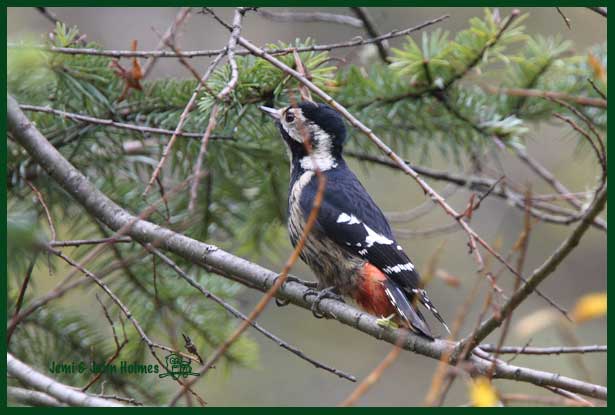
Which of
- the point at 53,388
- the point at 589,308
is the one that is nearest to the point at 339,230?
the point at 53,388

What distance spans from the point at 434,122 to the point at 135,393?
155 centimetres

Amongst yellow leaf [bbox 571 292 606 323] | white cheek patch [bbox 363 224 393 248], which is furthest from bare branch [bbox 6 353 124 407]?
white cheek patch [bbox 363 224 393 248]

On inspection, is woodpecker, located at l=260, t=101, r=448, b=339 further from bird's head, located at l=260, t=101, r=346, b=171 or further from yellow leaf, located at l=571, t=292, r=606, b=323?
yellow leaf, located at l=571, t=292, r=606, b=323

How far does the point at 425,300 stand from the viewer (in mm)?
2551

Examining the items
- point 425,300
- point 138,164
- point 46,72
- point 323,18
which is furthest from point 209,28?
point 425,300

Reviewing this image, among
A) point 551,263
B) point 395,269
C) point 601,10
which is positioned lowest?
point 551,263

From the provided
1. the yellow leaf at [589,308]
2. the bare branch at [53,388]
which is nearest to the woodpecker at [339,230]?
the bare branch at [53,388]

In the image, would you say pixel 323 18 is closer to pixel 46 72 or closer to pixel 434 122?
pixel 434 122

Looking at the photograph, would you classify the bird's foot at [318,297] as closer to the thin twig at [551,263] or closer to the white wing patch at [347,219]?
the white wing patch at [347,219]

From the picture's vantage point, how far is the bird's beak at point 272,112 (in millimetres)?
2645

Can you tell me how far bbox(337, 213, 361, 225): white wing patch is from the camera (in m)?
2.87

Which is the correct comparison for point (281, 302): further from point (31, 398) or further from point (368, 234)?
point (31, 398)

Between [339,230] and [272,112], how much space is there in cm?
53

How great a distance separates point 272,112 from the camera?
268cm
